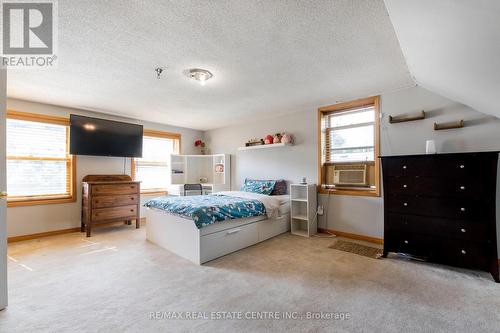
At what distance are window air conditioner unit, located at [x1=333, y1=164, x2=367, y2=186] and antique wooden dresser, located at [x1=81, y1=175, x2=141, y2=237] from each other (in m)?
3.79

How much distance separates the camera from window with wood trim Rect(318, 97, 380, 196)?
3.63m

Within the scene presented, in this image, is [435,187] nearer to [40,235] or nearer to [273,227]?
[273,227]

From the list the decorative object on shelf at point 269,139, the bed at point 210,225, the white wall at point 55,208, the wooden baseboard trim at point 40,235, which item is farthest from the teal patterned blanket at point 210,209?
the wooden baseboard trim at point 40,235

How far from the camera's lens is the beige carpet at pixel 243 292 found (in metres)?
1.69

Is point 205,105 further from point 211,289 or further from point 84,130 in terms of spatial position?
point 211,289

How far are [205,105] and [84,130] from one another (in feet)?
7.46

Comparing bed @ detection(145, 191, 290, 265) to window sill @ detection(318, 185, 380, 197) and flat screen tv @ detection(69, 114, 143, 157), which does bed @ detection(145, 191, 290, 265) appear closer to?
window sill @ detection(318, 185, 380, 197)

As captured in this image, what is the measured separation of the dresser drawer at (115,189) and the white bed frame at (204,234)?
102 cm

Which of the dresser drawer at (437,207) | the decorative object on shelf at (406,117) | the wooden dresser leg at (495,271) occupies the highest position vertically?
the decorative object on shelf at (406,117)

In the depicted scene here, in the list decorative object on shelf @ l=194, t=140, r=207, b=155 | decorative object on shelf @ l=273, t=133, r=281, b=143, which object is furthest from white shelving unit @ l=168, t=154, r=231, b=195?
decorative object on shelf @ l=273, t=133, r=281, b=143

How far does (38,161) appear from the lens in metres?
3.92

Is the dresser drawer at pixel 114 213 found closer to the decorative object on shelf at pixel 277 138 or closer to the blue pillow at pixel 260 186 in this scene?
the blue pillow at pixel 260 186

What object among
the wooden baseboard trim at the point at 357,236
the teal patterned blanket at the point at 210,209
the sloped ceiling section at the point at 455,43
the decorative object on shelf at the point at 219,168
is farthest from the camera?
the decorative object on shelf at the point at 219,168

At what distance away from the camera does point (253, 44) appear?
2121 mm
